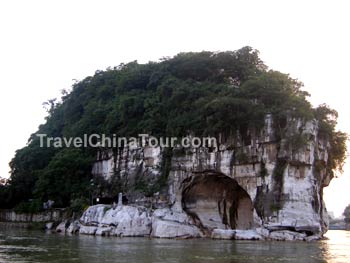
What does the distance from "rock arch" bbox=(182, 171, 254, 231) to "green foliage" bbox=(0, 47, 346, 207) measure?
9.39ft

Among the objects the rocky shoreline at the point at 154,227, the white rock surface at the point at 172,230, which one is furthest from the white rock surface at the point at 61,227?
the white rock surface at the point at 172,230

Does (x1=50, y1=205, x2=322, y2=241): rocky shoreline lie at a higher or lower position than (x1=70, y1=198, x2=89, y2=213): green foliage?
lower

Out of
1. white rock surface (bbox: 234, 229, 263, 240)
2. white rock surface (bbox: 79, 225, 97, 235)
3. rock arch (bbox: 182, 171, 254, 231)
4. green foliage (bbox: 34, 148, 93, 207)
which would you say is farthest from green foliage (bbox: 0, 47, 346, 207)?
white rock surface (bbox: 234, 229, 263, 240)

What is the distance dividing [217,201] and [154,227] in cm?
701

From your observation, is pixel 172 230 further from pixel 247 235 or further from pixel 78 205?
pixel 78 205

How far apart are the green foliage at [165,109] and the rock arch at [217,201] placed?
113 inches

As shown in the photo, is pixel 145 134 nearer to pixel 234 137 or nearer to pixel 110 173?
pixel 110 173

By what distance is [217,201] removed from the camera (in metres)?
44.5

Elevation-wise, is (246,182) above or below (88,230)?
above

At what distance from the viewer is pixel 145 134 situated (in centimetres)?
4812

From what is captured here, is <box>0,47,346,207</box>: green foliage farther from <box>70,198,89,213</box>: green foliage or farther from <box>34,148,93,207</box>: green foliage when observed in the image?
<box>70,198,89,213</box>: green foliage

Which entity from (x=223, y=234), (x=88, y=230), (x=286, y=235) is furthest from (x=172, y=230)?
(x=286, y=235)

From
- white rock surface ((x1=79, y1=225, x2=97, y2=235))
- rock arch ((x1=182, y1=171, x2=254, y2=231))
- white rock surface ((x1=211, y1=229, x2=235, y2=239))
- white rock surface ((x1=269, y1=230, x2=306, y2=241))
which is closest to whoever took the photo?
white rock surface ((x1=269, y1=230, x2=306, y2=241))

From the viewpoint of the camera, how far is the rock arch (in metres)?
43.7
